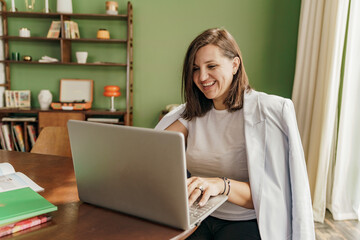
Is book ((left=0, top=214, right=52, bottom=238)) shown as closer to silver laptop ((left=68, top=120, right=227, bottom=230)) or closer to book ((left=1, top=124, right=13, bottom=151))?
silver laptop ((left=68, top=120, right=227, bottom=230))

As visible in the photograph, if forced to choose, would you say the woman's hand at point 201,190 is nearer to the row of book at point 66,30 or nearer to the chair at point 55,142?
the chair at point 55,142

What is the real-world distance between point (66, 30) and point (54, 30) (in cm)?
16

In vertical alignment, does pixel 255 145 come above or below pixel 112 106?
above

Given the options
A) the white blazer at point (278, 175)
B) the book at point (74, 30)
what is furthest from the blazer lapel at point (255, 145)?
the book at point (74, 30)

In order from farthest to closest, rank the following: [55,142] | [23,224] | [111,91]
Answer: [111,91] < [55,142] < [23,224]

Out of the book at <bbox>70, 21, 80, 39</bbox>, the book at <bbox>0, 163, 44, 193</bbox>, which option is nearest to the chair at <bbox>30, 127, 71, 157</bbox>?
the book at <bbox>0, 163, 44, 193</bbox>

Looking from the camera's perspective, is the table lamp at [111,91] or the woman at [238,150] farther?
the table lamp at [111,91]

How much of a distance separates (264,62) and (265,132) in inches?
101

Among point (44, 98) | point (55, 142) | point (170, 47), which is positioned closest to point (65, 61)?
point (44, 98)

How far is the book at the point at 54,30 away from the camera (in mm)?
3498

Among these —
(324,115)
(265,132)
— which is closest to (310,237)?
(265,132)

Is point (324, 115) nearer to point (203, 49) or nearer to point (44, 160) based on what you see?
point (203, 49)

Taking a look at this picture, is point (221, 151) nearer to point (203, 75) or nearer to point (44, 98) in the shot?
point (203, 75)

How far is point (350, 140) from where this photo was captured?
2670 millimetres
